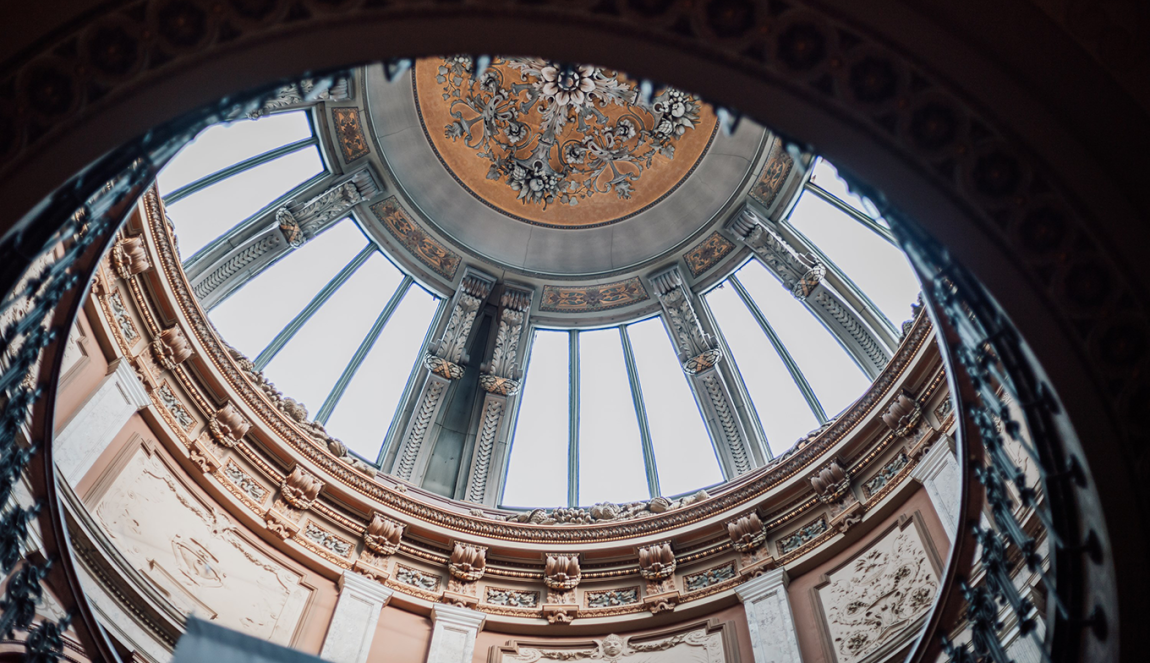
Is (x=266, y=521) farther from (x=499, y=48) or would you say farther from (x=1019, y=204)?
(x=1019, y=204)

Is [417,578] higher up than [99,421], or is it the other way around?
[417,578]

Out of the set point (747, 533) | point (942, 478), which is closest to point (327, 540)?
point (747, 533)

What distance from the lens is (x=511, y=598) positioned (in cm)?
873

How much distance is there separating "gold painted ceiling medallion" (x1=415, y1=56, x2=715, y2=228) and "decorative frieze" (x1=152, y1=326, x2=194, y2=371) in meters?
5.81

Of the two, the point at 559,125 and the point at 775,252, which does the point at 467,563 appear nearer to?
the point at 775,252

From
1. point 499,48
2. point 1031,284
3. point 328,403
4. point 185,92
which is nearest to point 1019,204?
point 1031,284

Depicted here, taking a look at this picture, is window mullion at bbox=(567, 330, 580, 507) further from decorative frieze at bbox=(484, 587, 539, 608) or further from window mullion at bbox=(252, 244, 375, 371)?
window mullion at bbox=(252, 244, 375, 371)

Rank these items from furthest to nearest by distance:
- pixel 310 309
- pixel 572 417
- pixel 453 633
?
1. pixel 572 417
2. pixel 310 309
3. pixel 453 633

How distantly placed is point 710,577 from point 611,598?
1.14 meters

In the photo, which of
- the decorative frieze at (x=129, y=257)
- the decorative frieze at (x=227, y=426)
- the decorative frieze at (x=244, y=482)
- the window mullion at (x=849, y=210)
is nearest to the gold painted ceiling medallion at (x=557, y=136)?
the window mullion at (x=849, y=210)

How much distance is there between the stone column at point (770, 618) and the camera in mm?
7344

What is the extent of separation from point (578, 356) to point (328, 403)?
13.5 ft

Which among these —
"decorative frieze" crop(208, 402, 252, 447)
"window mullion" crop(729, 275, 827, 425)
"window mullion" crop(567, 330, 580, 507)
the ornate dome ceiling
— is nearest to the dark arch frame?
"decorative frieze" crop(208, 402, 252, 447)

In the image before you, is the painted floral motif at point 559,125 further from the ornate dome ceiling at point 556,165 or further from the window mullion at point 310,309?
the window mullion at point 310,309
